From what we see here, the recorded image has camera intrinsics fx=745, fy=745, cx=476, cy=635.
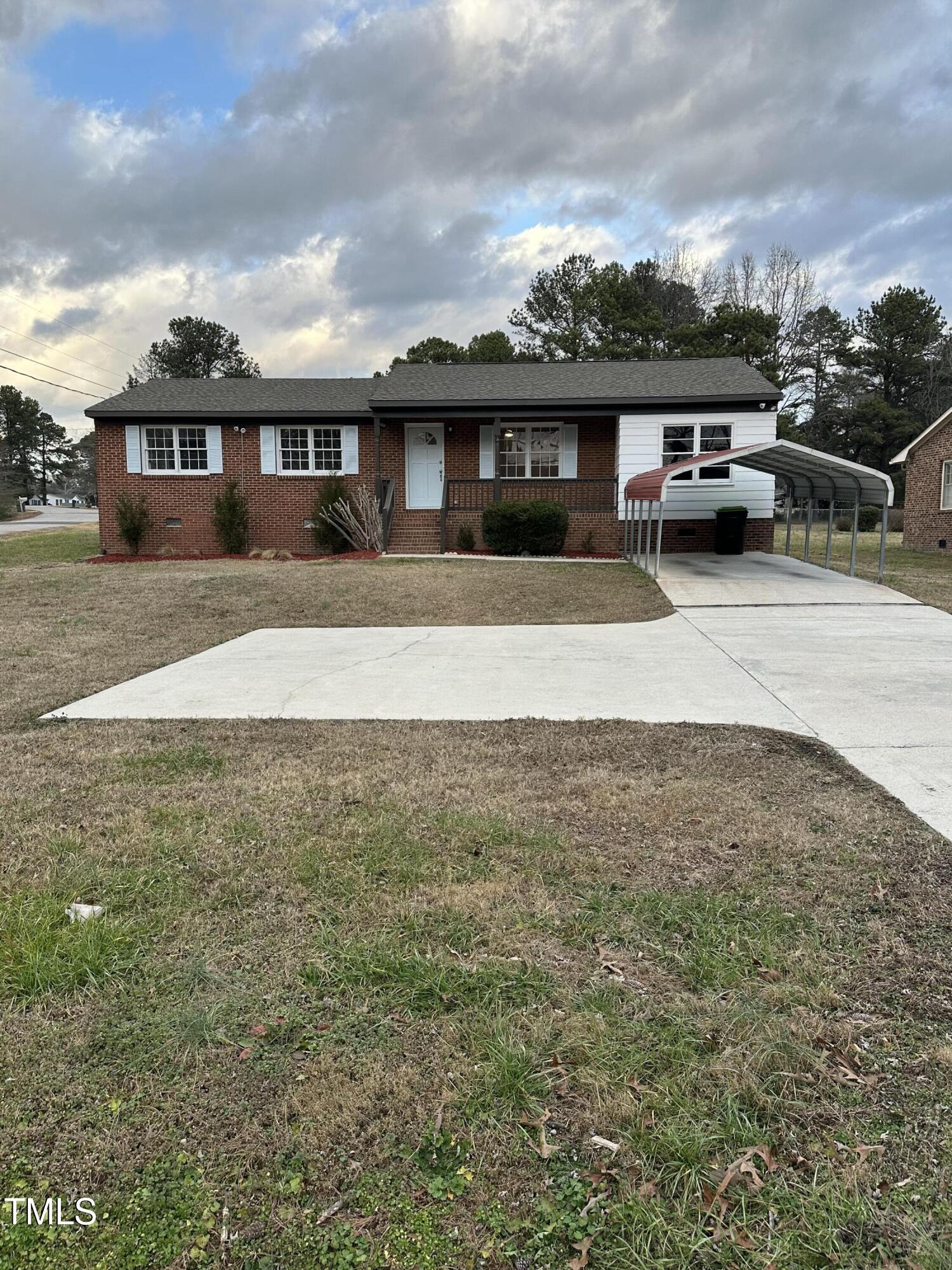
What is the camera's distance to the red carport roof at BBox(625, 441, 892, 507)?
11516 mm

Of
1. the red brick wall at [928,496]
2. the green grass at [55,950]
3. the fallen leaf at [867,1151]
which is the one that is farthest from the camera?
the red brick wall at [928,496]

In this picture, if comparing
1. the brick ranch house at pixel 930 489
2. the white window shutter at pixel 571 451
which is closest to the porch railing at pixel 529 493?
the white window shutter at pixel 571 451

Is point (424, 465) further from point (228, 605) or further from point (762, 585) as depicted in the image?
point (762, 585)

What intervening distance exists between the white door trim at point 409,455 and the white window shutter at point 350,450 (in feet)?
4.01

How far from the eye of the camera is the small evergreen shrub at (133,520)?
1789 centimetres

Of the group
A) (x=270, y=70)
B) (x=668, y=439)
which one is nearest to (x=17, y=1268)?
(x=668, y=439)

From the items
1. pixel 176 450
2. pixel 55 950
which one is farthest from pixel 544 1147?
pixel 176 450

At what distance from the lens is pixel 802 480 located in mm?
15328

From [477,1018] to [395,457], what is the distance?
17.3m

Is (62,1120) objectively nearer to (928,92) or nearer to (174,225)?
(928,92)

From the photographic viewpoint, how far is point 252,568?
572 inches

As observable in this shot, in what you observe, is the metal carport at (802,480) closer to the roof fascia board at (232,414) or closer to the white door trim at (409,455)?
the white door trim at (409,455)

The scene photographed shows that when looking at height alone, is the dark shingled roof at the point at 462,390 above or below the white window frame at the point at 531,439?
above

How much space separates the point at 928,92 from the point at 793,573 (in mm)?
10694
